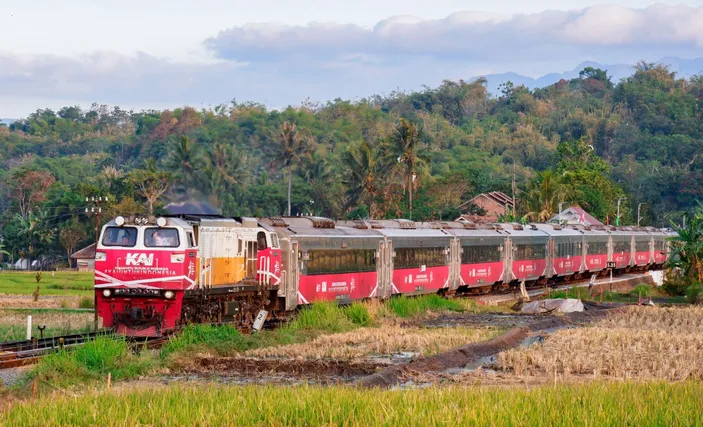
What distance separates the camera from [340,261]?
3506cm

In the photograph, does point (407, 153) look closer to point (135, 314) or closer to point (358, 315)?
point (358, 315)

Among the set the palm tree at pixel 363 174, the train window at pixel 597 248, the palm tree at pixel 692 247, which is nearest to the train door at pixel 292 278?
the palm tree at pixel 692 247

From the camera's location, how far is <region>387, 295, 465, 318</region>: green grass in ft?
113

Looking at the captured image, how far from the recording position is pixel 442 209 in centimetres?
10756

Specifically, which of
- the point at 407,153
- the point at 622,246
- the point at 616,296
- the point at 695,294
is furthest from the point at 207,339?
the point at 407,153

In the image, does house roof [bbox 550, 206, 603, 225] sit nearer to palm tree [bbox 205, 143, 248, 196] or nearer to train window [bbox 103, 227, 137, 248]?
palm tree [bbox 205, 143, 248, 196]

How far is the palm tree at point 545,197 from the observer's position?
317 feet

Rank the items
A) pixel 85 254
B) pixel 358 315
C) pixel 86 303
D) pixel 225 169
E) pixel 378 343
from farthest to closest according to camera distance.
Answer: pixel 225 169 → pixel 85 254 → pixel 86 303 → pixel 358 315 → pixel 378 343

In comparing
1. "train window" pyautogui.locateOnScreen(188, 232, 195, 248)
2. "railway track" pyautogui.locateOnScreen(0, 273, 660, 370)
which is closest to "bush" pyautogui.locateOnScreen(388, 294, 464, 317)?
"train window" pyautogui.locateOnScreen(188, 232, 195, 248)

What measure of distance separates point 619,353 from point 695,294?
23.3m

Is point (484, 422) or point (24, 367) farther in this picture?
point (24, 367)

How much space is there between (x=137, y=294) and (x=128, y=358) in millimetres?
4987

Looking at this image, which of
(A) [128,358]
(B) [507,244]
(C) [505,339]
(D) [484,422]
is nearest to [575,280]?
(B) [507,244]

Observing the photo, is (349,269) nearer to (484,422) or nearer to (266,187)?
(484,422)
